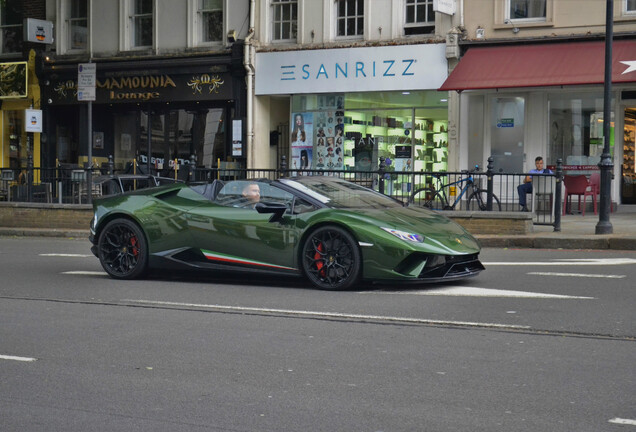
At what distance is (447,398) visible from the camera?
5.70m

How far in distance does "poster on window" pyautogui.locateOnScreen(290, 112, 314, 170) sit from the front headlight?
51.6 ft

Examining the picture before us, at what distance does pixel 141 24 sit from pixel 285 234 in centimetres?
1932

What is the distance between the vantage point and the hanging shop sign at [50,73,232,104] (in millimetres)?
26688

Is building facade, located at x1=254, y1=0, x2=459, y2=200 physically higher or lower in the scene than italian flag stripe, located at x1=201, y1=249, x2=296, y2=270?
higher

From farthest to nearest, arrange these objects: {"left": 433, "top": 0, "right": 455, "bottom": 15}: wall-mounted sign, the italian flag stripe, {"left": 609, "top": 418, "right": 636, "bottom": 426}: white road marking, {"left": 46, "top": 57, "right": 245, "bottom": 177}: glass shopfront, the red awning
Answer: {"left": 46, "top": 57, "right": 245, "bottom": 177}: glass shopfront < {"left": 433, "top": 0, "right": 455, "bottom": 15}: wall-mounted sign < the red awning < the italian flag stripe < {"left": 609, "top": 418, "right": 636, "bottom": 426}: white road marking

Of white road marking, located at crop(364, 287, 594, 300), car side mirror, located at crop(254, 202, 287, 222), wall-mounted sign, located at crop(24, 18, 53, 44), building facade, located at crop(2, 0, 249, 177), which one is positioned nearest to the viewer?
white road marking, located at crop(364, 287, 594, 300)

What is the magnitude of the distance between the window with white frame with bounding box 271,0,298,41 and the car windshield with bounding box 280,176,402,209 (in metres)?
14.8

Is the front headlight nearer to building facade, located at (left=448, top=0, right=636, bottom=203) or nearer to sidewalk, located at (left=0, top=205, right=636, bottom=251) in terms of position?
sidewalk, located at (left=0, top=205, right=636, bottom=251)

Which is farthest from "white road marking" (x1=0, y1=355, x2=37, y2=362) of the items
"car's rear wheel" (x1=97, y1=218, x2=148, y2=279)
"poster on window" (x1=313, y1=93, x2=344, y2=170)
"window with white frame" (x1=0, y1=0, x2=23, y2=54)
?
"window with white frame" (x1=0, y1=0, x2=23, y2=54)

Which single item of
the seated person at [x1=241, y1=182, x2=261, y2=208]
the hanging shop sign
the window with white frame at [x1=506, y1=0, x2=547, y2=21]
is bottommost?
the seated person at [x1=241, y1=182, x2=261, y2=208]

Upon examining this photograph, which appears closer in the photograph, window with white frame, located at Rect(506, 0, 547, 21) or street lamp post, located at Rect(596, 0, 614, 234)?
street lamp post, located at Rect(596, 0, 614, 234)

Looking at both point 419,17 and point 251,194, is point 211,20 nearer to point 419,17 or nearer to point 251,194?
point 419,17

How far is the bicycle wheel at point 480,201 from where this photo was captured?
17.5 m

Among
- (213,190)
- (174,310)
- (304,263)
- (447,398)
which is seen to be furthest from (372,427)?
(213,190)
